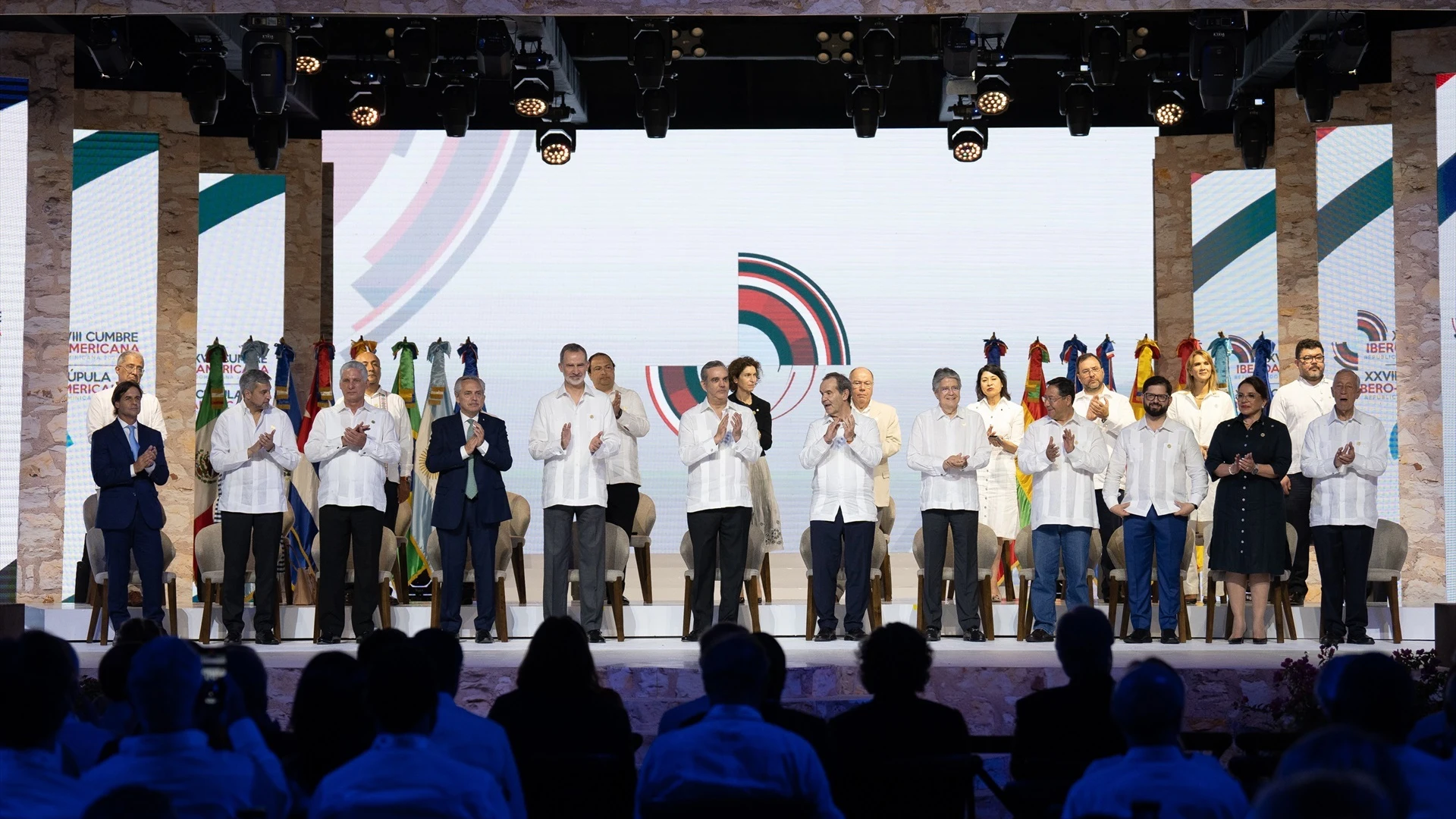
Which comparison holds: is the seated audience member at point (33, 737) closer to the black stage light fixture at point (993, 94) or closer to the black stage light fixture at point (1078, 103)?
the black stage light fixture at point (993, 94)

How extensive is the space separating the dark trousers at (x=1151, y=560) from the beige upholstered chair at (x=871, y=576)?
51.1 inches

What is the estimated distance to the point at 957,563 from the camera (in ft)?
26.1

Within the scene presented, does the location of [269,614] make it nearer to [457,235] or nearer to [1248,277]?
[457,235]

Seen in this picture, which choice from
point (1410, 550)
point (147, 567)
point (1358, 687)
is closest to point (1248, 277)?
point (1410, 550)

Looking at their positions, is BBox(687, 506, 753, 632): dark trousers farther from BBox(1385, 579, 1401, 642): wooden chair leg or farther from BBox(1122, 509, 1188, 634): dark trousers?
BBox(1385, 579, 1401, 642): wooden chair leg

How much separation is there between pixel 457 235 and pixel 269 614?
403 cm

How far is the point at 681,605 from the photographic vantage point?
27.8 feet

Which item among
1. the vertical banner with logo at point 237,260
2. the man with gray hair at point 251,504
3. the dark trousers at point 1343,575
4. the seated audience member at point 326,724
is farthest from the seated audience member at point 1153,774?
the vertical banner with logo at point 237,260

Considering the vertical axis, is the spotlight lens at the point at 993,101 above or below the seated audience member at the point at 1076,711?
above

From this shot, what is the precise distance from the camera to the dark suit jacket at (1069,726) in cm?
349

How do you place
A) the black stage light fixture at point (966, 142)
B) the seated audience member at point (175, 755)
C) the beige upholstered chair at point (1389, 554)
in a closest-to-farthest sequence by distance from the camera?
the seated audience member at point (175, 755) < the beige upholstered chair at point (1389, 554) < the black stage light fixture at point (966, 142)

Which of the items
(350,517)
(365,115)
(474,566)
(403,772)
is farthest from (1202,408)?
(403,772)

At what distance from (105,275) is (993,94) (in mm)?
5904

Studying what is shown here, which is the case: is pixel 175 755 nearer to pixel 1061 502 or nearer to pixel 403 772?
pixel 403 772
